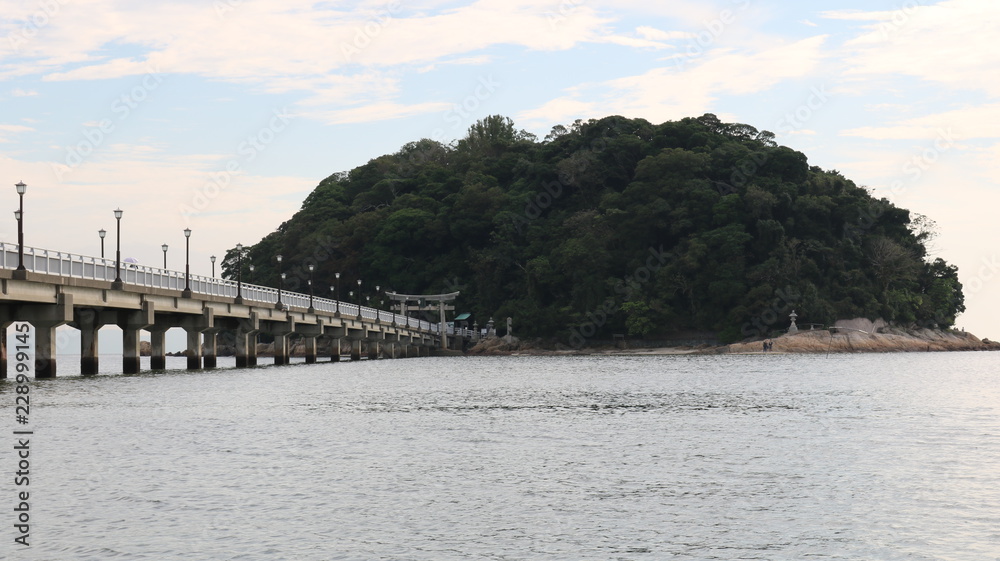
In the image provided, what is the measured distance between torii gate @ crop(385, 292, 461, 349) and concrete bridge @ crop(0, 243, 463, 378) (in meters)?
31.8

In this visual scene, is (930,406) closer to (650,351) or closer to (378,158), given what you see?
(650,351)

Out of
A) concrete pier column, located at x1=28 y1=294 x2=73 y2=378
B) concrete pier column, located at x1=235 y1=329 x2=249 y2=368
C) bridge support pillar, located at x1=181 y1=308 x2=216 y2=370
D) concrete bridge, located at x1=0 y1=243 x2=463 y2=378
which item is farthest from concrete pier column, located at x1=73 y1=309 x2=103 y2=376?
concrete pier column, located at x1=235 y1=329 x2=249 y2=368

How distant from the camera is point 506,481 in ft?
65.6

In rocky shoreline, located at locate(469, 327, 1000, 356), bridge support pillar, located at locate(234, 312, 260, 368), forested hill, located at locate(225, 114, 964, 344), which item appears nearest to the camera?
bridge support pillar, located at locate(234, 312, 260, 368)

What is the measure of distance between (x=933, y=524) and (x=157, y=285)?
1970 inches

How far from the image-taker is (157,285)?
58.8m

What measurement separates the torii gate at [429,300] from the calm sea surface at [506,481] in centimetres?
9241

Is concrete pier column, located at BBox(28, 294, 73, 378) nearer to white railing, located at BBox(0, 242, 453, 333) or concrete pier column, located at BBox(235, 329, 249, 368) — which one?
white railing, located at BBox(0, 242, 453, 333)

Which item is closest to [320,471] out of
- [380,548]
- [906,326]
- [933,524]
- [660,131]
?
[380,548]

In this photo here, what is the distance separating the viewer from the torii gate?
433 ft

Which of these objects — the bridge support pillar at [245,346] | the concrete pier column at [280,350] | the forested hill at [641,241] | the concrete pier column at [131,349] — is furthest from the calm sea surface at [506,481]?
the forested hill at [641,241]

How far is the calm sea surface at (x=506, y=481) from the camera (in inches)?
580
